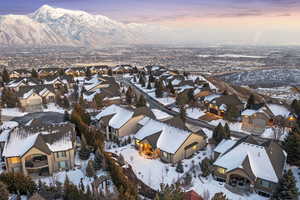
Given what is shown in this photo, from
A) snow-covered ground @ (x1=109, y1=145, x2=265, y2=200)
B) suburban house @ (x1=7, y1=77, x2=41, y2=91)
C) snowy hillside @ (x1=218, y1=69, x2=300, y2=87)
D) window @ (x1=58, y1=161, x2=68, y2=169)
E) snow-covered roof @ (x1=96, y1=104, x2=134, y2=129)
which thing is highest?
suburban house @ (x1=7, y1=77, x2=41, y2=91)

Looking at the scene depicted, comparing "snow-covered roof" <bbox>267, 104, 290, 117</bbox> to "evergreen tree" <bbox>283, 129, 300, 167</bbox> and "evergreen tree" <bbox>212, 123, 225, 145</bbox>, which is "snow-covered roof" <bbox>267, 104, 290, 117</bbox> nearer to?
"evergreen tree" <bbox>212, 123, 225, 145</bbox>

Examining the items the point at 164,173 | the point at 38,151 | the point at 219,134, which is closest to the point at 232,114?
the point at 219,134

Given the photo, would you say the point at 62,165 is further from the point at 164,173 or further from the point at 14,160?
the point at 164,173

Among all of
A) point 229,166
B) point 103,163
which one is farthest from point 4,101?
point 229,166

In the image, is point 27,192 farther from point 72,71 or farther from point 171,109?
point 72,71

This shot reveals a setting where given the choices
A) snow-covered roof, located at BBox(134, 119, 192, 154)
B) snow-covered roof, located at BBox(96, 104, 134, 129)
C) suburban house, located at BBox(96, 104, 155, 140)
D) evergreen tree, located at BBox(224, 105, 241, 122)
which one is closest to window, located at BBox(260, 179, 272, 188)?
snow-covered roof, located at BBox(134, 119, 192, 154)

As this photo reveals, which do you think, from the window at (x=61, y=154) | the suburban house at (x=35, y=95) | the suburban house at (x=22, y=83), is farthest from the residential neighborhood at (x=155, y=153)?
the suburban house at (x=22, y=83)
